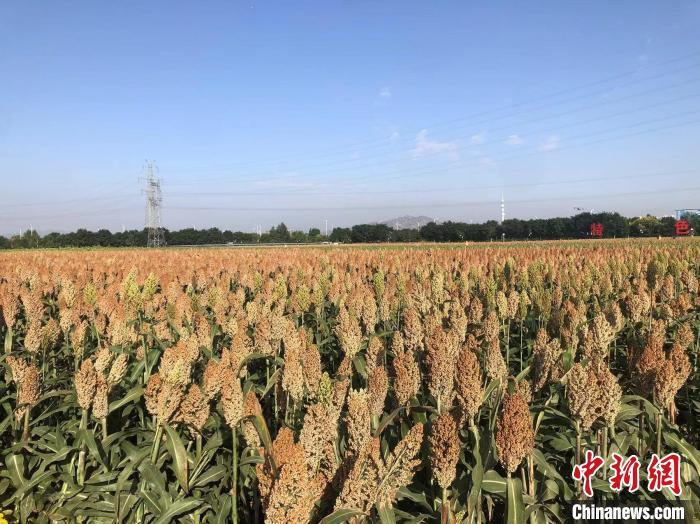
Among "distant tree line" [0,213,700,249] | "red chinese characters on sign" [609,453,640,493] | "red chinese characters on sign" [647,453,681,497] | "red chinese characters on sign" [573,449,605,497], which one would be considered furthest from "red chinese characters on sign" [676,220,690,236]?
"red chinese characters on sign" [573,449,605,497]

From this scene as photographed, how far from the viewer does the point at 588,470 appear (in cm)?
245

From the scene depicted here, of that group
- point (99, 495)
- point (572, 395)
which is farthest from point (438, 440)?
point (99, 495)

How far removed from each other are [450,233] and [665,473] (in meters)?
77.0

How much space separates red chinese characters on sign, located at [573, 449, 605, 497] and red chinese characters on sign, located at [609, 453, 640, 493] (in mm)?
115

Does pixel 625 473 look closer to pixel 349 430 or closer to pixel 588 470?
pixel 588 470

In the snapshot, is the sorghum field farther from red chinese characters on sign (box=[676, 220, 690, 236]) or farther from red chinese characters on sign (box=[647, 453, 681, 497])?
red chinese characters on sign (box=[676, 220, 690, 236])

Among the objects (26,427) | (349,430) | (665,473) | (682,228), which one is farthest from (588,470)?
(682,228)

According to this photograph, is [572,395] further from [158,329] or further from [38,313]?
[38,313]

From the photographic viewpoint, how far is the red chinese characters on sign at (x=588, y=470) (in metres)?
2.35

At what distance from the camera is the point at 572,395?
7.21 feet

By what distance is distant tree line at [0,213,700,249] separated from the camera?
247ft

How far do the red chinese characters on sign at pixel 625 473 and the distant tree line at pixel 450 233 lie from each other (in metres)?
73.9

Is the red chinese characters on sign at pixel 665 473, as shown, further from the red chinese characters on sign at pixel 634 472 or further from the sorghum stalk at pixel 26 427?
the sorghum stalk at pixel 26 427

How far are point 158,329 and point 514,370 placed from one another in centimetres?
374
